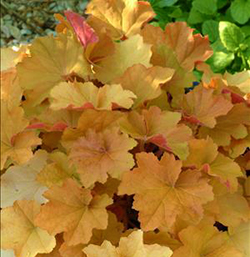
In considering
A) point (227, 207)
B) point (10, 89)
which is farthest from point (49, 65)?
point (227, 207)

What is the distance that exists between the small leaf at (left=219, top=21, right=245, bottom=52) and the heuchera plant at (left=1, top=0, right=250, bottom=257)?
0.67 m

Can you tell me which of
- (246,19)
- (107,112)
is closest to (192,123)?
(107,112)

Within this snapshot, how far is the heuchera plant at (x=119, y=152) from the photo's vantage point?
90cm

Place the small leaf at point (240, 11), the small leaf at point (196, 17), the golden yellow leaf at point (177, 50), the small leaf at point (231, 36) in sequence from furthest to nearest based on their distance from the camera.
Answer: the small leaf at point (196, 17), the small leaf at point (240, 11), the small leaf at point (231, 36), the golden yellow leaf at point (177, 50)

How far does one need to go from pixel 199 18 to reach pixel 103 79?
44.4 inches

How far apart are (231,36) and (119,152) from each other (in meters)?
Answer: 1.03

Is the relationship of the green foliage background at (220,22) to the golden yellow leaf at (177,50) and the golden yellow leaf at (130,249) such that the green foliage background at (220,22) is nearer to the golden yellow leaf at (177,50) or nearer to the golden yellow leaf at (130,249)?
the golden yellow leaf at (177,50)

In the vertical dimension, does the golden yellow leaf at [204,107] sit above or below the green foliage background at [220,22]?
above

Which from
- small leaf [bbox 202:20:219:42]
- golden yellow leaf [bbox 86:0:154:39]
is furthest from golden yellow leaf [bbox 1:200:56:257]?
small leaf [bbox 202:20:219:42]

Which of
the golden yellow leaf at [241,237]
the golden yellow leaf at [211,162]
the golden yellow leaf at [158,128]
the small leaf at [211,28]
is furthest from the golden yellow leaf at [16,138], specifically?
the small leaf at [211,28]

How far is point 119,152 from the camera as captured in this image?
2.98 ft

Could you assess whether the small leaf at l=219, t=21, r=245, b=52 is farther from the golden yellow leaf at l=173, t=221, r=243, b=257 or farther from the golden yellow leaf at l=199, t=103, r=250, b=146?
the golden yellow leaf at l=173, t=221, r=243, b=257

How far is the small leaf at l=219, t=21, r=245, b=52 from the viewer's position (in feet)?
5.79

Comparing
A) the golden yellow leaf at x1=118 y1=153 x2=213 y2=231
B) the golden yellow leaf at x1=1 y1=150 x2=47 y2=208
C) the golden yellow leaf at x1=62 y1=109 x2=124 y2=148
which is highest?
the golden yellow leaf at x1=62 y1=109 x2=124 y2=148
